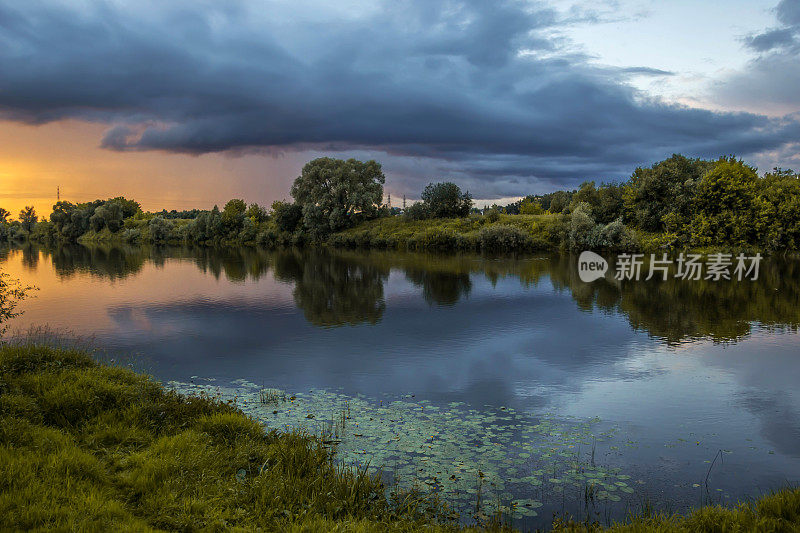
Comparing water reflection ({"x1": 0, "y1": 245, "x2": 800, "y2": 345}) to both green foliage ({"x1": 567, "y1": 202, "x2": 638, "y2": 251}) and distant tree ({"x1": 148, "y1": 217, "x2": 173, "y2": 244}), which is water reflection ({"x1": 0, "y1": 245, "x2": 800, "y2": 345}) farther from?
distant tree ({"x1": 148, "y1": 217, "x2": 173, "y2": 244})

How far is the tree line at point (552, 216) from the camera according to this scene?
182ft

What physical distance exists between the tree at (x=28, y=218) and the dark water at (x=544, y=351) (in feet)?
510

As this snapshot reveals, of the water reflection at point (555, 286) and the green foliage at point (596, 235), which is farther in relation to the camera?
the green foliage at point (596, 235)

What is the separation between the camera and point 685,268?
4334 centimetres

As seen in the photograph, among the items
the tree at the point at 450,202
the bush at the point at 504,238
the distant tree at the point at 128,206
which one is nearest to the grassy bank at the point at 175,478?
the bush at the point at 504,238

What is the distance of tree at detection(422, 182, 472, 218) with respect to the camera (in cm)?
7919

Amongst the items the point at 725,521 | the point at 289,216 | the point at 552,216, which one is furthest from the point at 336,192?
the point at 725,521

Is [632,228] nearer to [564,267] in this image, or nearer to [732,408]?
[564,267]

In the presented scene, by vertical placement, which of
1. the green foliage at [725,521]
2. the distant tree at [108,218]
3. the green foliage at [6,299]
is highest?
the distant tree at [108,218]

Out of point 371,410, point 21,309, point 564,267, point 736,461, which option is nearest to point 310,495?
point 371,410

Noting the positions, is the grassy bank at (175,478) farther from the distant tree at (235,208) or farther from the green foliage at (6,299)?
the distant tree at (235,208)

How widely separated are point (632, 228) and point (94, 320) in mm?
60366

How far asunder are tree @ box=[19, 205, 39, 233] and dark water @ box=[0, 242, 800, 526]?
15547 centimetres

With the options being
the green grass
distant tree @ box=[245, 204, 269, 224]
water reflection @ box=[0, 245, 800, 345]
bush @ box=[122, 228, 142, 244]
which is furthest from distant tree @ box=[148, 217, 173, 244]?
water reflection @ box=[0, 245, 800, 345]
